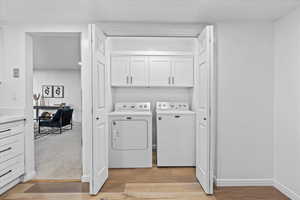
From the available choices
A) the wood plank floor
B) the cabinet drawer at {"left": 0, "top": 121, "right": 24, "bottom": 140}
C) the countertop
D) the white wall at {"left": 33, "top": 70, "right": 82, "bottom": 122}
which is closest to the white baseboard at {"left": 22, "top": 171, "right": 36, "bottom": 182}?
the wood plank floor

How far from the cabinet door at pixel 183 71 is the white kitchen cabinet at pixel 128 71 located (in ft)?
1.92

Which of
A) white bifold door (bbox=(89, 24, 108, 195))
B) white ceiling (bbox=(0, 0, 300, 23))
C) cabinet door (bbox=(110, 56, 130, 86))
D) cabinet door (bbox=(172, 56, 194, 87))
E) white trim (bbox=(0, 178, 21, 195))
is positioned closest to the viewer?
white ceiling (bbox=(0, 0, 300, 23))

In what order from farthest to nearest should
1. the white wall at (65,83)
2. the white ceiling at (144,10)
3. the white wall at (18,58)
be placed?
the white wall at (65,83), the white wall at (18,58), the white ceiling at (144,10)

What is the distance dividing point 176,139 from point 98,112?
5.07ft

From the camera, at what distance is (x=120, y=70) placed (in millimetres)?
4121

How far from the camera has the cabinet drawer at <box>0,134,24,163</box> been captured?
99.0 inches

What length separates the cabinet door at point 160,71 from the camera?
13.9 ft

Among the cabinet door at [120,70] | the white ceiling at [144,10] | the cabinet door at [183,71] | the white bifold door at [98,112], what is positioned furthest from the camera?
the cabinet door at [183,71]

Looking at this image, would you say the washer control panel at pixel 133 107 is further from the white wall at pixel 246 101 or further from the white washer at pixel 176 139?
the white wall at pixel 246 101

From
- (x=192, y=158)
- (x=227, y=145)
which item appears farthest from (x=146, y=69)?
(x=227, y=145)

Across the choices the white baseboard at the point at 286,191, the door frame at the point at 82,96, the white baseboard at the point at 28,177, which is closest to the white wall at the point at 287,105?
the white baseboard at the point at 286,191

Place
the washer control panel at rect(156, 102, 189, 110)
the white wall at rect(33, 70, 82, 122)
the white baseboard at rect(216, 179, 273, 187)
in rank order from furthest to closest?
the white wall at rect(33, 70, 82, 122)
the washer control panel at rect(156, 102, 189, 110)
the white baseboard at rect(216, 179, 273, 187)

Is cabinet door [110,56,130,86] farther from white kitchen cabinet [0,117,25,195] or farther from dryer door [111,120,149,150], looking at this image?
white kitchen cabinet [0,117,25,195]

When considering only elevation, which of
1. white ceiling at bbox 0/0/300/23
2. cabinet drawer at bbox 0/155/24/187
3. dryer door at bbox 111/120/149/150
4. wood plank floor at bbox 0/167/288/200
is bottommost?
wood plank floor at bbox 0/167/288/200
